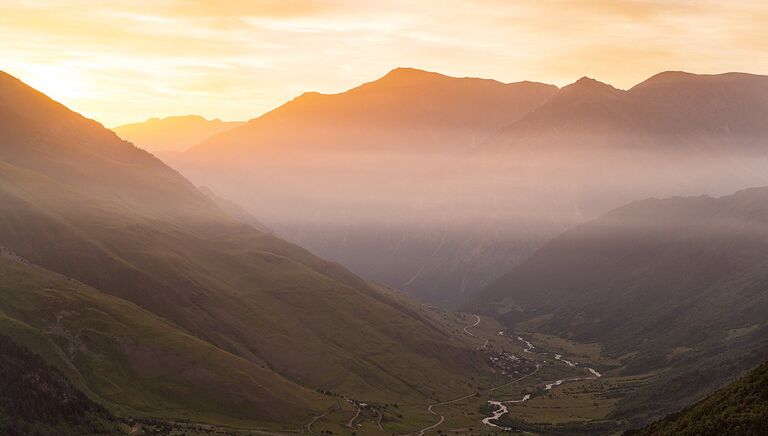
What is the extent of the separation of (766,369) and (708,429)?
19264 mm

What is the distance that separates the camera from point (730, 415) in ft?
352

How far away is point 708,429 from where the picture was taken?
10781 centimetres

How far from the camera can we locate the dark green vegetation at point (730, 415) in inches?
3991

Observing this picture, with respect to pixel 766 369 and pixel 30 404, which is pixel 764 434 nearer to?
pixel 766 369

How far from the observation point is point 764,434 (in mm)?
97500

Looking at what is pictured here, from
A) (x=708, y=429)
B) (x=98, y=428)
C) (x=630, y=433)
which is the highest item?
(x=708, y=429)

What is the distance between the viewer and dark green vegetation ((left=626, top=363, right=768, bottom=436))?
101 m

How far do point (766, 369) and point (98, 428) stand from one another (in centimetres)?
15264

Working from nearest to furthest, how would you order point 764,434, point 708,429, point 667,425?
1. point 764,434
2. point 708,429
3. point 667,425

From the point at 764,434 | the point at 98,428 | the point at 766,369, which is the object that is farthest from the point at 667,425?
the point at 98,428

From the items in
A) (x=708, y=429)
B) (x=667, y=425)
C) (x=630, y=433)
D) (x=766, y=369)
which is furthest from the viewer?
(x=630, y=433)

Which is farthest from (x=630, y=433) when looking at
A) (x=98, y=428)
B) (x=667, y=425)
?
(x=98, y=428)

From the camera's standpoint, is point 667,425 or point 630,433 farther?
point 630,433

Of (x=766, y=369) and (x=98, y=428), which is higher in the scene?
A: (x=766, y=369)
